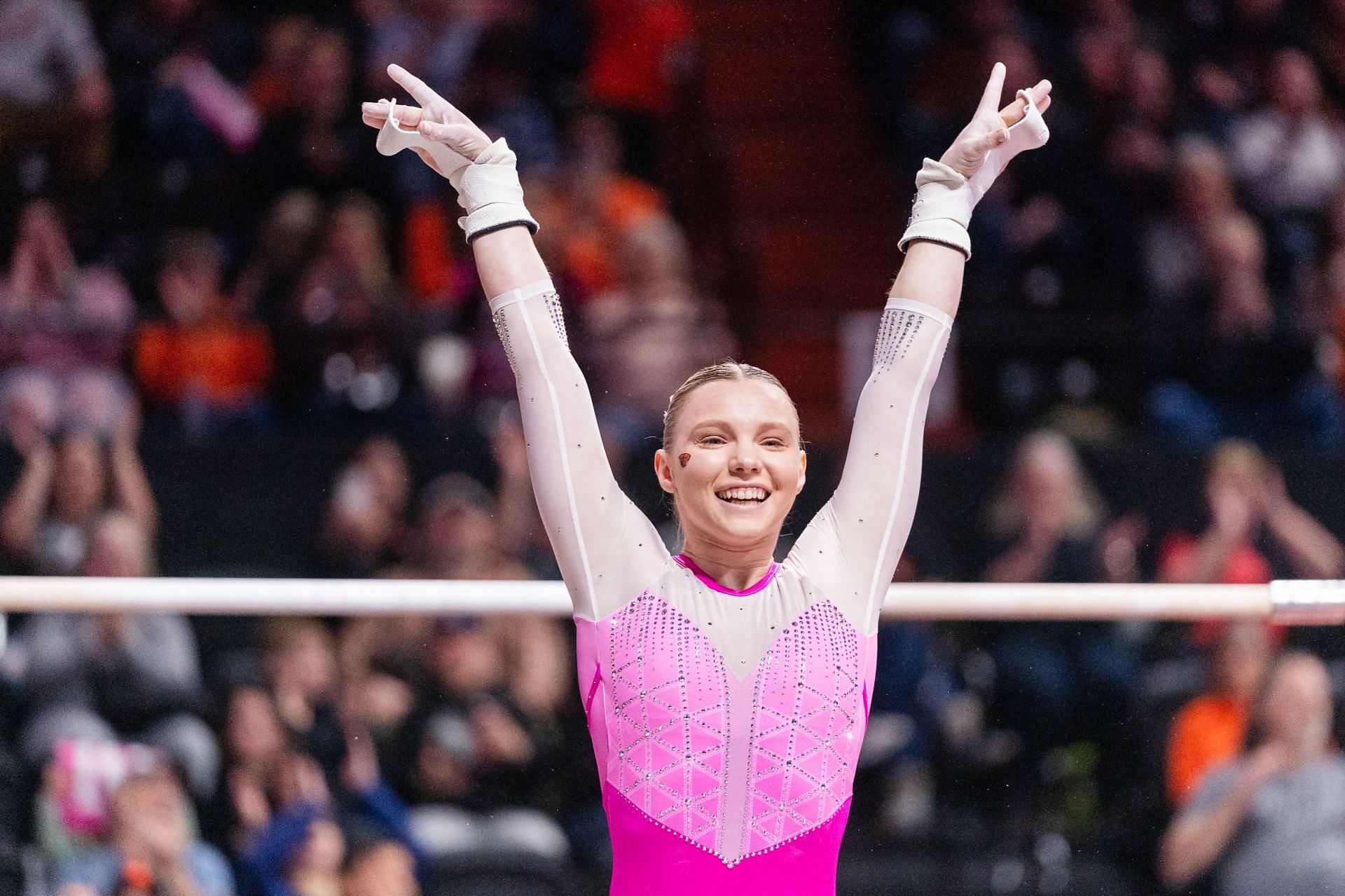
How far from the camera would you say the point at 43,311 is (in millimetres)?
5293

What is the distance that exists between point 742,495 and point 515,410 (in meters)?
3.25

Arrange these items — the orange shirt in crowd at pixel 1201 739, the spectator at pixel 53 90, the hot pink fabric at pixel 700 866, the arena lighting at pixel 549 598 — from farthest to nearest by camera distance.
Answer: the spectator at pixel 53 90 → the orange shirt in crowd at pixel 1201 739 → the arena lighting at pixel 549 598 → the hot pink fabric at pixel 700 866

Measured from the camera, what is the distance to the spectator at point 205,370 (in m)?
5.47

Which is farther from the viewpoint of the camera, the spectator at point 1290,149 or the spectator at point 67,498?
the spectator at point 1290,149

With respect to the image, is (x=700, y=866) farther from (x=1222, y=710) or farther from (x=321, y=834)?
(x=1222, y=710)

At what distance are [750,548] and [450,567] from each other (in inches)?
116

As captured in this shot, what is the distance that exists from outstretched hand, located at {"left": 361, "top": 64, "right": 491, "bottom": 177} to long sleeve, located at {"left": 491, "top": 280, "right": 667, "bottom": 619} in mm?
225

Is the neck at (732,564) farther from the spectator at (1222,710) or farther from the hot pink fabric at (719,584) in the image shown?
the spectator at (1222,710)

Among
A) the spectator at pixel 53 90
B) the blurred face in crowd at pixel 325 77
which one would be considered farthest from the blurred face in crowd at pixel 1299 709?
the spectator at pixel 53 90

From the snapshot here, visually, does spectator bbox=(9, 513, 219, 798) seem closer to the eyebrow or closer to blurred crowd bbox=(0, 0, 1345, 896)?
blurred crowd bbox=(0, 0, 1345, 896)

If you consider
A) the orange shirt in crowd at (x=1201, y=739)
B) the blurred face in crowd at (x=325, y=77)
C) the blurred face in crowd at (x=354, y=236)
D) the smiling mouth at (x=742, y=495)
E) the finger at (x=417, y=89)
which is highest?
the blurred face in crowd at (x=325, y=77)

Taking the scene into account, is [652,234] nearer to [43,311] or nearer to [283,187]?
[283,187]

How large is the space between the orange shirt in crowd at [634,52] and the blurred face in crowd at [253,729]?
10.5 feet

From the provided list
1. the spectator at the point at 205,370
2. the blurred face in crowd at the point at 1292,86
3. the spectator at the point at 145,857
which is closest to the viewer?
the spectator at the point at 145,857
